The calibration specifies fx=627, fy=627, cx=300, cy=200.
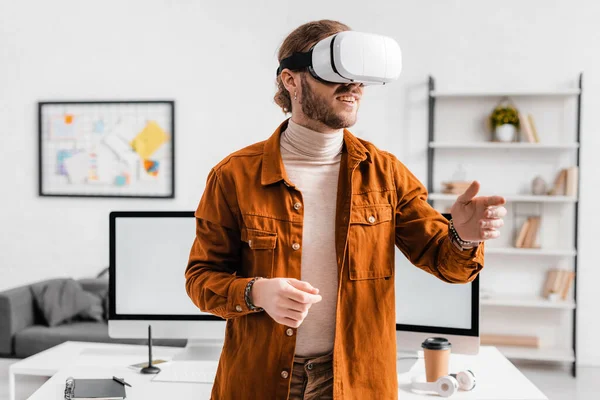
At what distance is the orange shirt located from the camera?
1199 mm

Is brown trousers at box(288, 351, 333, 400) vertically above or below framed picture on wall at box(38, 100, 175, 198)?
below

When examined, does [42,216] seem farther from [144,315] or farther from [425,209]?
[425,209]

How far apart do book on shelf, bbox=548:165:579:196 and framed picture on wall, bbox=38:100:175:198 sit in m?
2.74

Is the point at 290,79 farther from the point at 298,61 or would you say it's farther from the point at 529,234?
the point at 529,234

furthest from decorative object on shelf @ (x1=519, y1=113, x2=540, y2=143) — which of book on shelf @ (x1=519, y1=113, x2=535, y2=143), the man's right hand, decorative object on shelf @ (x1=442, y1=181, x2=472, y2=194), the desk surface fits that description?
the man's right hand

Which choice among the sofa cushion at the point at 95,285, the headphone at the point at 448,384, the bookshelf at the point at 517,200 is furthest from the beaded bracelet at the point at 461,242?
the sofa cushion at the point at 95,285

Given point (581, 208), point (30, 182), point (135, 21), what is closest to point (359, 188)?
point (581, 208)

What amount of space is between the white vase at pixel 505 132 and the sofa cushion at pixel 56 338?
2497mm

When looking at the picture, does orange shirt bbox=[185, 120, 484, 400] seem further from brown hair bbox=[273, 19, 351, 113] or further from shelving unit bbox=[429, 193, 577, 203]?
shelving unit bbox=[429, 193, 577, 203]

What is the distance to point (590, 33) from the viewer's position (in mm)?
4328

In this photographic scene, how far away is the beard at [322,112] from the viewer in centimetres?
124

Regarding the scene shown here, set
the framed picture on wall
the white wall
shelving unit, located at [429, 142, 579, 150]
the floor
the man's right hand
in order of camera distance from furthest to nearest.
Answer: the framed picture on wall
the white wall
shelving unit, located at [429, 142, 579, 150]
the floor
the man's right hand

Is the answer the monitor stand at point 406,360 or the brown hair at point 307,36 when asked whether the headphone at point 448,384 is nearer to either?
the monitor stand at point 406,360

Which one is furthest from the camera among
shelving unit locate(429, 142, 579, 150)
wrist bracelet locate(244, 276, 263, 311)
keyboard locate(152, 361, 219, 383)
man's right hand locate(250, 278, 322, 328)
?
shelving unit locate(429, 142, 579, 150)
